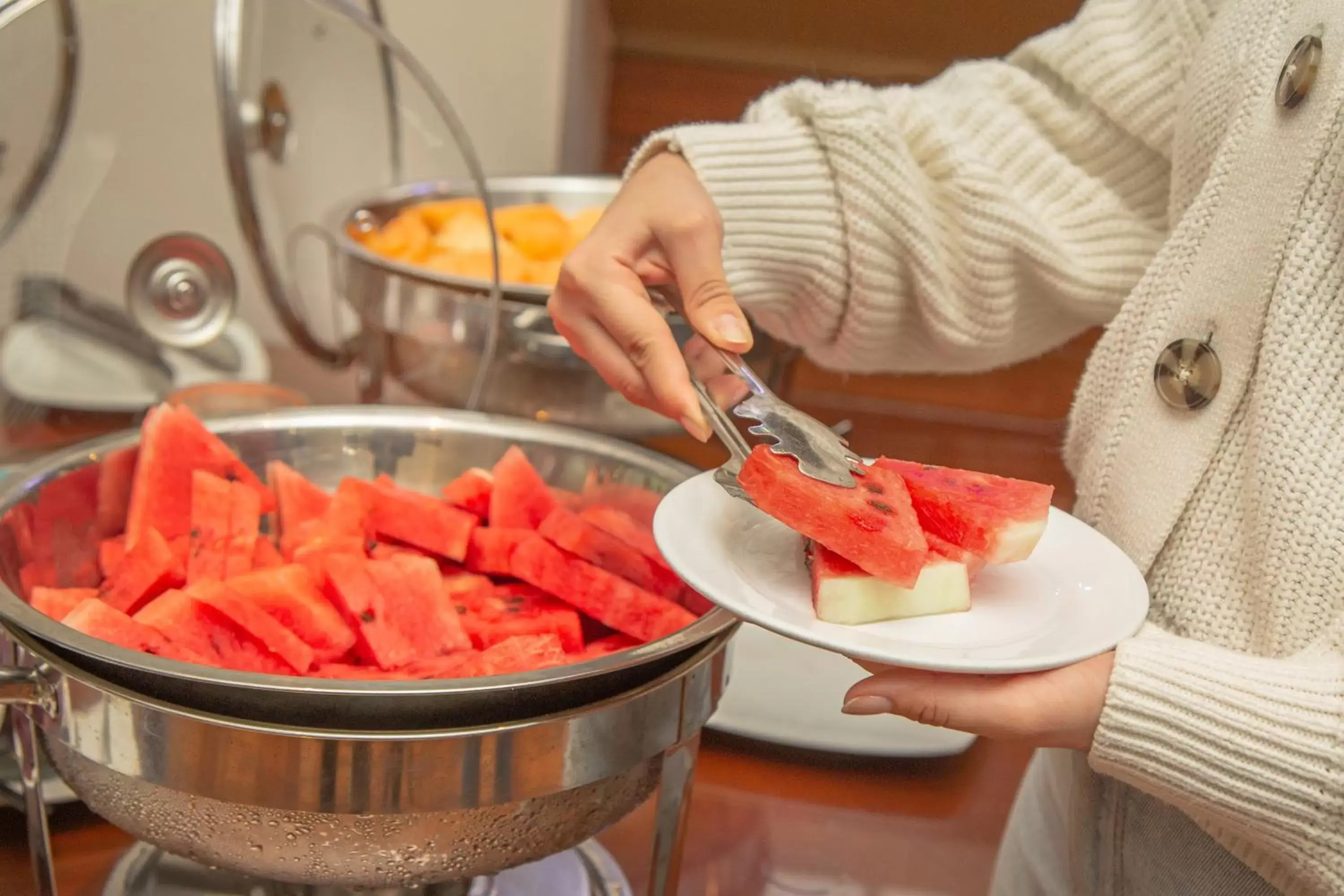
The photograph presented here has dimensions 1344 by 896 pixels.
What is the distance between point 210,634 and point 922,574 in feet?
1.40

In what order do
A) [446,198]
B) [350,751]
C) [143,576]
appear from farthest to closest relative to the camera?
[446,198] < [143,576] < [350,751]

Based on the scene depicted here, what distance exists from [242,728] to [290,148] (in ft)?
3.00

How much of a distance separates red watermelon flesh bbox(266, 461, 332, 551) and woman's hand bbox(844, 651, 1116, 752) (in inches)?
18.6

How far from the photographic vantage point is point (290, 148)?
129 cm

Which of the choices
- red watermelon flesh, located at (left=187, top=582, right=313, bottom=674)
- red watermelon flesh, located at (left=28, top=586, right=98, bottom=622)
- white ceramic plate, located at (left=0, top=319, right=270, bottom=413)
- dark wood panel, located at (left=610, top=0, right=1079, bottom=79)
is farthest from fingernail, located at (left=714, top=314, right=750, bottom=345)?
dark wood panel, located at (left=610, top=0, right=1079, bottom=79)

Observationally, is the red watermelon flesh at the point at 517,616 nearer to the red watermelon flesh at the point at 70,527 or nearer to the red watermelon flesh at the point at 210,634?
the red watermelon flesh at the point at 210,634

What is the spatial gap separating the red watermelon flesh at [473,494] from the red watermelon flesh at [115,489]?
0.76 ft

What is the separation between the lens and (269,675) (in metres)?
0.56

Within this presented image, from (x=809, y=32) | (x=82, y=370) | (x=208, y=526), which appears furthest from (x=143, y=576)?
(x=809, y=32)

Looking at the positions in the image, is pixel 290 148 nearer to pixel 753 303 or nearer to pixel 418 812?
pixel 753 303

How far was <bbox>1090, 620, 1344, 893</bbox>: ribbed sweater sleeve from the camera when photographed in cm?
53

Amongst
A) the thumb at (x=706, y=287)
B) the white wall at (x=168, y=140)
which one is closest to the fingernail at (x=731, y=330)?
the thumb at (x=706, y=287)

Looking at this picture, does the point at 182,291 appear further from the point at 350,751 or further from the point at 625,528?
the point at 350,751

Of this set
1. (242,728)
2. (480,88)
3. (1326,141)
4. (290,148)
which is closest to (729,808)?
(242,728)
